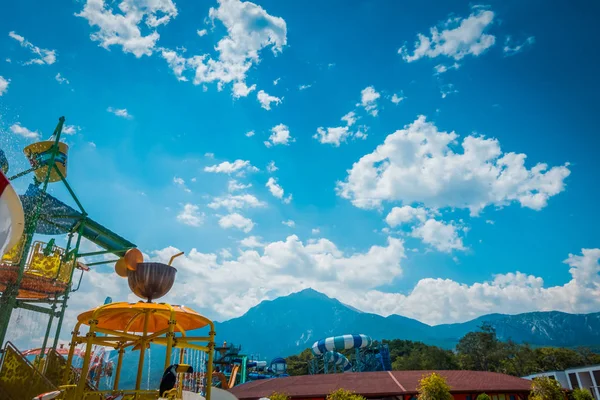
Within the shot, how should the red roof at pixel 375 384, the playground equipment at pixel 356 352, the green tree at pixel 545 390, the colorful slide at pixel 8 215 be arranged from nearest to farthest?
the colorful slide at pixel 8 215
the red roof at pixel 375 384
the green tree at pixel 545 390
the playground equipment at pixel 356 352

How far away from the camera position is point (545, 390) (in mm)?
23406

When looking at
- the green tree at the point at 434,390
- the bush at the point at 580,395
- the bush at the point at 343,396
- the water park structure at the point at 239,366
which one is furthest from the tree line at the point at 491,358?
the bush at the point at 343,396

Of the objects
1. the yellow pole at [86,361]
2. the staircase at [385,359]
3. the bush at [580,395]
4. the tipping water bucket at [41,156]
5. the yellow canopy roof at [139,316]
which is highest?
the tipping water bucket at [41,156]

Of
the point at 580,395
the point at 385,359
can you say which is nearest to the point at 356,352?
the point at 385,359

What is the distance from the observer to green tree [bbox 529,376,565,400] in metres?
23.2

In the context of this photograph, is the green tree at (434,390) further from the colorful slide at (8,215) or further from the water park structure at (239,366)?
the colorful slide at (8,215)

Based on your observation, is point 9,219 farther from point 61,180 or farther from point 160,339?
point 61,180

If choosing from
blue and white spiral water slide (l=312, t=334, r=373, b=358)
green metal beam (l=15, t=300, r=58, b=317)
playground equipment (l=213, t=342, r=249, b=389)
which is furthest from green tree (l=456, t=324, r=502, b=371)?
green metal beam (l=15, t=300, r=58, b=317)

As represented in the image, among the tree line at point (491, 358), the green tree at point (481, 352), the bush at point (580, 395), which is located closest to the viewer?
the bush at point (580, 395)

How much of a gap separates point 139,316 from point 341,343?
39.0 meters

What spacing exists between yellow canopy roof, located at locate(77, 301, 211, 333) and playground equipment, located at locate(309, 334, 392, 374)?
37.2 m

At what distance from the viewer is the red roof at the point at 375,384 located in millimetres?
22500

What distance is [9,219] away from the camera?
2.28 meters

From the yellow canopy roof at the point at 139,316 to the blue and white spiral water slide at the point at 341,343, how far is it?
1502 inches
